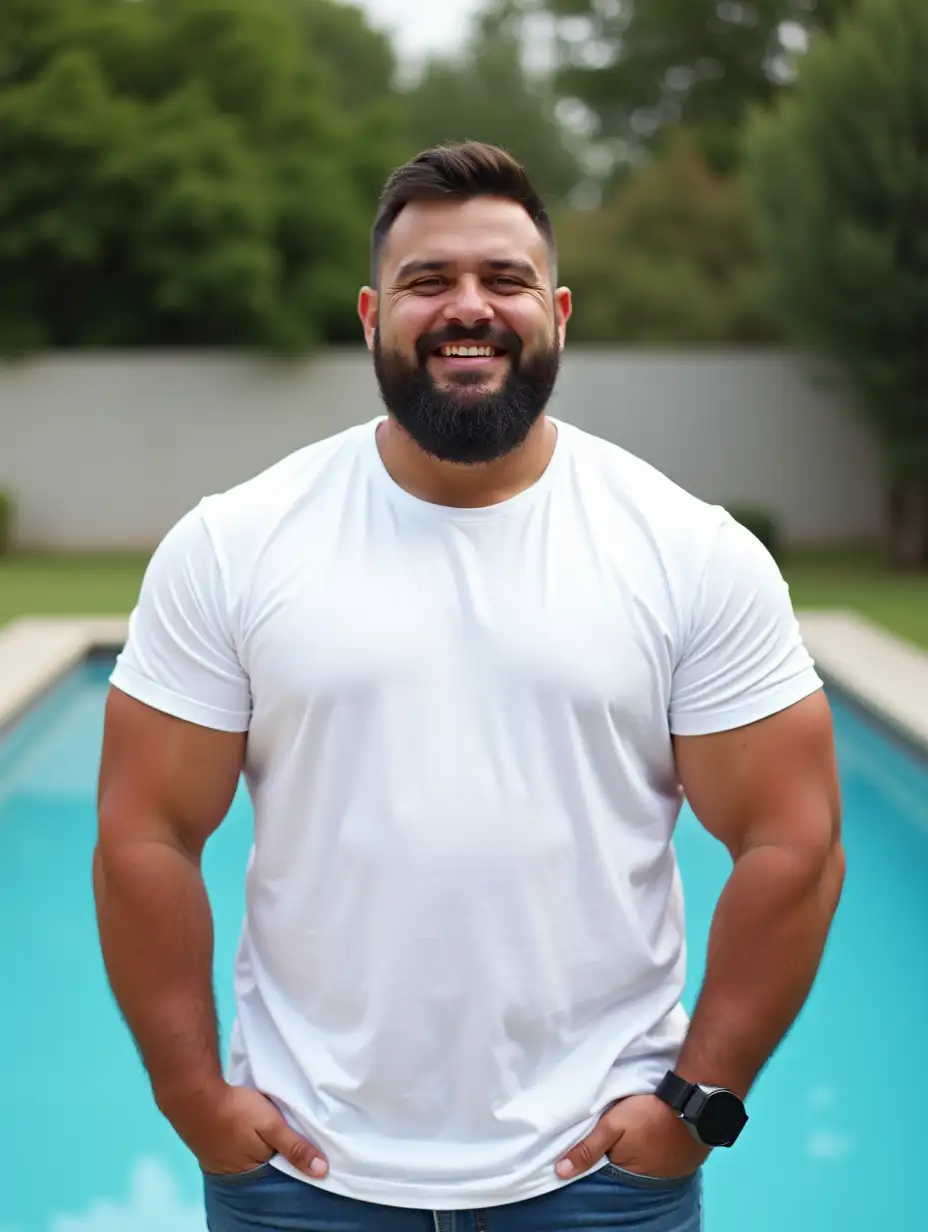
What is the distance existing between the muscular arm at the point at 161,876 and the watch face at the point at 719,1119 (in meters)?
0.38

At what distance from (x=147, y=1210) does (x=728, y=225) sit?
1627 cm

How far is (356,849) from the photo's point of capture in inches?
47.9

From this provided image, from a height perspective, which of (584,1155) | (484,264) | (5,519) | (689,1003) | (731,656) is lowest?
(5,519)

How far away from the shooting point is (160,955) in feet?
4.17

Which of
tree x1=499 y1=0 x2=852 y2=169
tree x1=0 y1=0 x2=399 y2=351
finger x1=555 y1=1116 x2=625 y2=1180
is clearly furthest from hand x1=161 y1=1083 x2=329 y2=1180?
tree x1=499 y1=0 x2=852 y2=169

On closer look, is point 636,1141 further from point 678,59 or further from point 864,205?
point 678,59

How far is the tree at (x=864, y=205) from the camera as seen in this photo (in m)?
10.1

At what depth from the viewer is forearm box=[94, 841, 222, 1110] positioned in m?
1.26

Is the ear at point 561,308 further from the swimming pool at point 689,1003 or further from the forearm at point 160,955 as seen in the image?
the swimming pool at point 689,1003

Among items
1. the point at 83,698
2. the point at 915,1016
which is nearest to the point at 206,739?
the point at 915,1016

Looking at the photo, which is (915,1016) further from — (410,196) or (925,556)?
(925,556)

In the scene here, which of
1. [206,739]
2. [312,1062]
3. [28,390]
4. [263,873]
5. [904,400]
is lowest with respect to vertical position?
[28,390]

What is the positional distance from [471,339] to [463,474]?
11 centimetres

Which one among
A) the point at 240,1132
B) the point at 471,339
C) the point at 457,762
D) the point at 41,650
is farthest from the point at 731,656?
the point at 41,650
